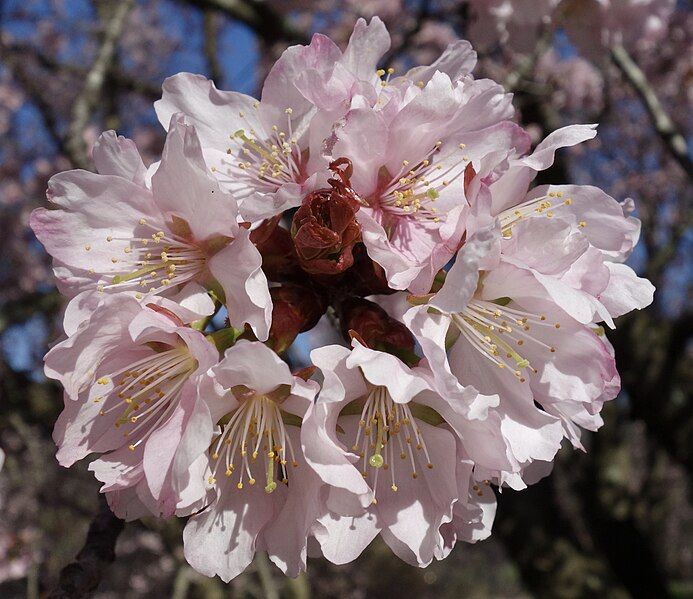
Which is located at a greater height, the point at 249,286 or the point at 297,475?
the point at 249,286

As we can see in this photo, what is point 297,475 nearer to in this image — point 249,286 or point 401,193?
point 249,286

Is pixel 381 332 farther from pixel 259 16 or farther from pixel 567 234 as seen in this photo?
pixel 259 16

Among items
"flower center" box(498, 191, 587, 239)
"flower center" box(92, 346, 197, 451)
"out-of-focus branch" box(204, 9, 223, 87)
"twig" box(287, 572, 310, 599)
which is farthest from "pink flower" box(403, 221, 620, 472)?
"out-of-focus branch" box(204, 9, 223, 87)

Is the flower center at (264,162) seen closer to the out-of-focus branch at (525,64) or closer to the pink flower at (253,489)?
the pink flower at (253,489)

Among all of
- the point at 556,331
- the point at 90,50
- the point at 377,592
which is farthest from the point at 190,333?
the point at 377,592

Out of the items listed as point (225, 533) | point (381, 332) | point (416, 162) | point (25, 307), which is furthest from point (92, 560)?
point (25, 307)

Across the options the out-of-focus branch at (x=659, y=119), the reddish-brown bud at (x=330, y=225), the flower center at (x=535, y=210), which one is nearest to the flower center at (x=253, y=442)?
the reddish-brown bud at (x=330, y=225)
